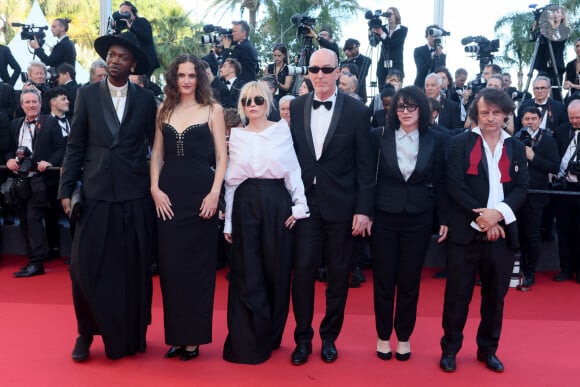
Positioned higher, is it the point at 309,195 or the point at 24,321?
the point at 309,195

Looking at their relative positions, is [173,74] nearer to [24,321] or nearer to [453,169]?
[453,169]

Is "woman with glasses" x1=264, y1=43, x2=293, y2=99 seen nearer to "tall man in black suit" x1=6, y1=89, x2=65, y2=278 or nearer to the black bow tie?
"tall man in black suit" x1=6, y1=89, x2=65, y2=278

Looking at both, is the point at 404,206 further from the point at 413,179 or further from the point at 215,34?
the point at 215,34

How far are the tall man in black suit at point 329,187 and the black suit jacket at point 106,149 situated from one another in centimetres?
97

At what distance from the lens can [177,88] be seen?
12.8ft

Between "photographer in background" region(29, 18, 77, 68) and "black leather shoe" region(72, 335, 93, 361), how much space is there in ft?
19.8

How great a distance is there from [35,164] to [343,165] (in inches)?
155

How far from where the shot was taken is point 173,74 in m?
3.90


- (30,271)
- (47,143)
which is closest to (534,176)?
(47,143)

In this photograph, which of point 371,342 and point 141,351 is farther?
point 371,342

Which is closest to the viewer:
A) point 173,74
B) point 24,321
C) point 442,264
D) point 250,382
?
point 250,382

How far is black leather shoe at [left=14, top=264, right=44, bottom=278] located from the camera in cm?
639

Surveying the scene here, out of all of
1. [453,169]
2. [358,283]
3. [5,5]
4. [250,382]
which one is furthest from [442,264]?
[5,5]

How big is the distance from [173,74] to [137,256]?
3.75 ft
